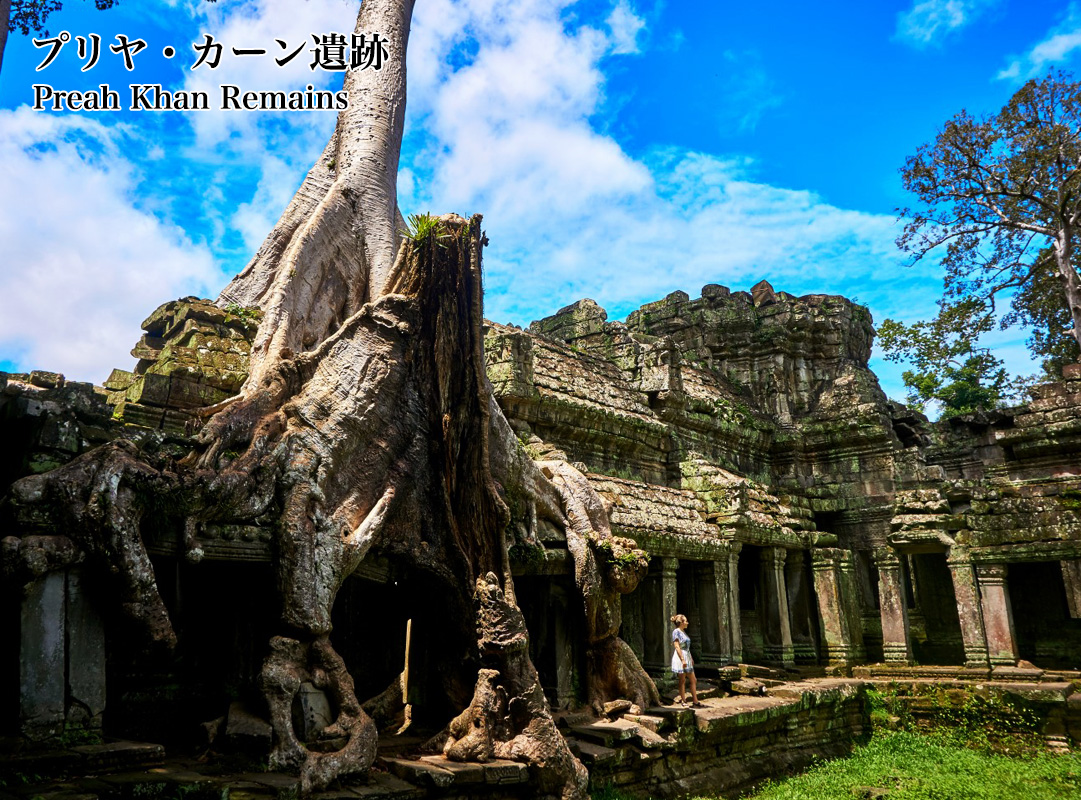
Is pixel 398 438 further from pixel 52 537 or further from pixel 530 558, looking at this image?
pixel 52 537

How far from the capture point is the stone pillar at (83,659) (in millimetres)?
5262

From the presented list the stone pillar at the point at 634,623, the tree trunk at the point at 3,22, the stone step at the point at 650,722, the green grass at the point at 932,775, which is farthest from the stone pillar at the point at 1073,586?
the tree trunk at the point at 3,22

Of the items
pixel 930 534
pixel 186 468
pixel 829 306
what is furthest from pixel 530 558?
pixel 829 306

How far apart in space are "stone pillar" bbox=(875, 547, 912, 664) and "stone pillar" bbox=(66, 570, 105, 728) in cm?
1122

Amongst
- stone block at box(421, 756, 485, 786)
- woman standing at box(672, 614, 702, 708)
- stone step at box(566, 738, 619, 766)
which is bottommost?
stone step at box(566, 738, 619, 766)

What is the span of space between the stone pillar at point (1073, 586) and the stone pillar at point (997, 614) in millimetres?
1179

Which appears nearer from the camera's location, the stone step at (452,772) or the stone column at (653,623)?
the stone step at (452,772)

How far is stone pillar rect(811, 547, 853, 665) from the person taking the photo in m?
13.4

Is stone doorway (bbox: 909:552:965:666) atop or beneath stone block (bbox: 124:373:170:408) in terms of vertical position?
beneath

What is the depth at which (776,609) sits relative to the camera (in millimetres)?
13195

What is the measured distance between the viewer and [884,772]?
1009cm

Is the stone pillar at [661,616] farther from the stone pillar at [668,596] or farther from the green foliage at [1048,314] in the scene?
the green foliage at [1048,314]

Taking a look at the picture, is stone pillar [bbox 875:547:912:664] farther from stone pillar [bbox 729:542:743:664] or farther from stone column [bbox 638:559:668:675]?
stone column [bbox 638:559:668:675]

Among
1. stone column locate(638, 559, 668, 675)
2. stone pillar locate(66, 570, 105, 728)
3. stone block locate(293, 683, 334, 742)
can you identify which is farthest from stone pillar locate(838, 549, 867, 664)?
stone pillar locate(66, 570, 105, 728)
